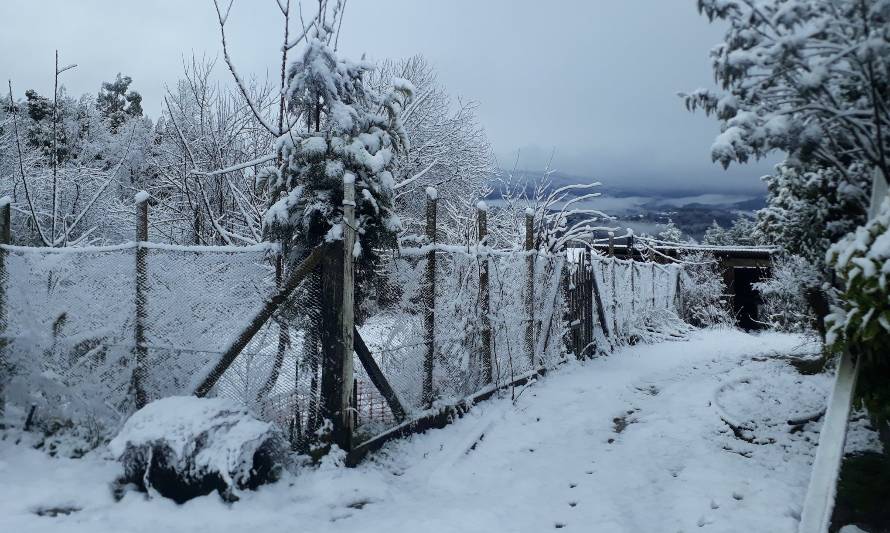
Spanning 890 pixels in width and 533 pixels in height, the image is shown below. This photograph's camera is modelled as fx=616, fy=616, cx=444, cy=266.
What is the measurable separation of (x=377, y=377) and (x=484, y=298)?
7.63 ft

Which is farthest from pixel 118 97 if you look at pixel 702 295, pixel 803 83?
pixel 803 83

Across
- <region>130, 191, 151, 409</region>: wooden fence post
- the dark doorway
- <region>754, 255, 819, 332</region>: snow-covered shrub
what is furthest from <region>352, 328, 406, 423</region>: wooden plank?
the dark doorway

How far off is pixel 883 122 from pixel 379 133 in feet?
13.0

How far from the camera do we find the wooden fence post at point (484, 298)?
730 centimetres

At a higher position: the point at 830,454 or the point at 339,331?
the point at 339,331

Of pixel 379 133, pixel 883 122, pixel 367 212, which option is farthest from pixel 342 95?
pixel 883 122

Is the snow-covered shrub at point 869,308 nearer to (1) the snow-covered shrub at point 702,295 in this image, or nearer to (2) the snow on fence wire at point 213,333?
(2) the snow on fence wire at point 213,333

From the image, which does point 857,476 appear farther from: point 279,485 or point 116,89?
point 116,89

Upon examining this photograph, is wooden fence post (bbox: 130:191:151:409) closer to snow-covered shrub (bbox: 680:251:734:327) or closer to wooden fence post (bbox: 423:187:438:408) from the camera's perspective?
wooden fence post (bbox: 423:187:438:408)

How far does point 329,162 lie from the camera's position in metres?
5.14

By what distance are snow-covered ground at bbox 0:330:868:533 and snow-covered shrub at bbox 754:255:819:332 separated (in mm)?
1493

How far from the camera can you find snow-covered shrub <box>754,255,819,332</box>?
8.38 metres

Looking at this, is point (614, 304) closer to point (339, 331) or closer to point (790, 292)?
point (790, 292)

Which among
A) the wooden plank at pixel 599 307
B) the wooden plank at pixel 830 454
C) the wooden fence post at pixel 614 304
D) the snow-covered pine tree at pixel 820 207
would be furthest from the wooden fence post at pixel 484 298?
the wooden fence post at pixel 614 304
